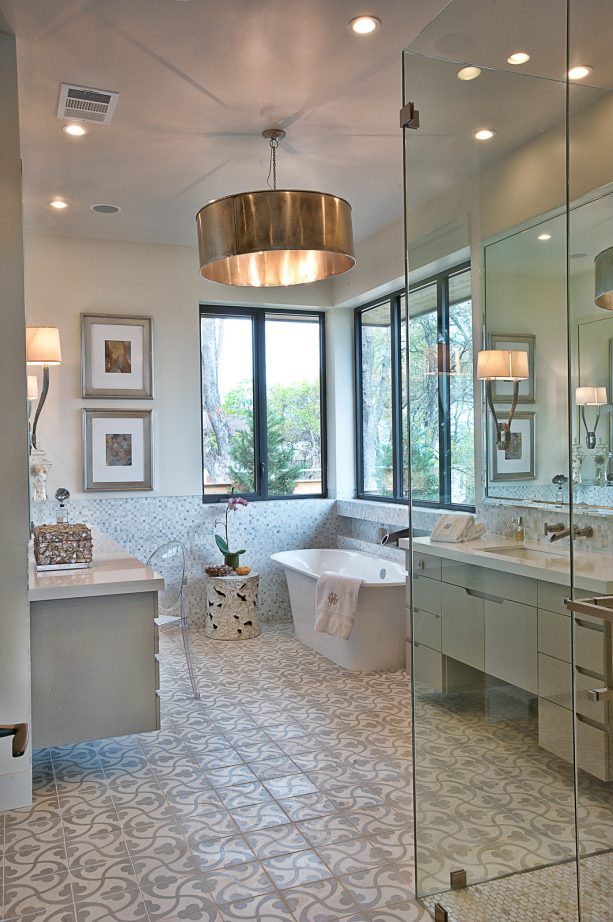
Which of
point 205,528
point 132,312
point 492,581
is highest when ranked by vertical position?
point 132,312

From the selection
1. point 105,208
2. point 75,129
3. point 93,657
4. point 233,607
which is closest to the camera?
point 93,657

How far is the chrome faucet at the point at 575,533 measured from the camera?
5.70 feet

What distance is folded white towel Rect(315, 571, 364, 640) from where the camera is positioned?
4.77 metres

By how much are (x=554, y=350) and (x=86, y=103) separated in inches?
105

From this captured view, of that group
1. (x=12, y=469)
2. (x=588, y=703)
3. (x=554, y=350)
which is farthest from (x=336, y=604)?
(x=554, y=350)

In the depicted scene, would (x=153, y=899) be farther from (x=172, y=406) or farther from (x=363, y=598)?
(x=172, y=406)

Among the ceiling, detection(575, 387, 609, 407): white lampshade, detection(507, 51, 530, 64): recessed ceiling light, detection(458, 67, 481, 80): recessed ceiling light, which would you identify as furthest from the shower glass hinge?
detection(575, 387, 609, 407): white lampshade

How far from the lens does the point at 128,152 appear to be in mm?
4113

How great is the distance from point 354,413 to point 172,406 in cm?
159

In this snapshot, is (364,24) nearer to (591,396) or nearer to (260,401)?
(591,396)

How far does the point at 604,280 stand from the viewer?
1.70 m

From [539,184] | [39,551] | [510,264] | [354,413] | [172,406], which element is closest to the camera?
[539,184]

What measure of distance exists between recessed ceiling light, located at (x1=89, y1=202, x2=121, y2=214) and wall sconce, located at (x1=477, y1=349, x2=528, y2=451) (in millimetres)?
3642

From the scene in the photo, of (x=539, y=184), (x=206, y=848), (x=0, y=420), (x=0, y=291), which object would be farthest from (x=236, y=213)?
(x=206, y=848)
